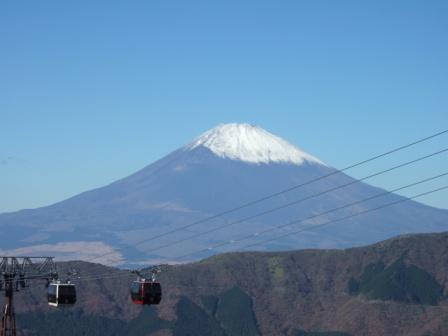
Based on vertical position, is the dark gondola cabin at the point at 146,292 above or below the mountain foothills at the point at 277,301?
below

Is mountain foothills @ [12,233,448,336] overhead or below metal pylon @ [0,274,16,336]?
overhead

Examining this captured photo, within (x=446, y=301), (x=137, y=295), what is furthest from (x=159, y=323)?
(x=137, y=295)

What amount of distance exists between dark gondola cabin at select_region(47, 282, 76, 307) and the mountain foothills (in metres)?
97.5

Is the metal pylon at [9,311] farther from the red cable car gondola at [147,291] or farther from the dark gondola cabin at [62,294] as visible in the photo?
the red cable car gondola at [147,291]

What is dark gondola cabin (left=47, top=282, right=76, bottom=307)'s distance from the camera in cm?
5962

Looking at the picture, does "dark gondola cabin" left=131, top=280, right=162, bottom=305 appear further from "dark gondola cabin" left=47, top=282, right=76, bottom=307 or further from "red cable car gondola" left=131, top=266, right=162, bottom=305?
"dark gondola cabin" left=47, top=282, right=76, bottom=307

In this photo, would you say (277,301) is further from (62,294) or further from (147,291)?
(62,294)

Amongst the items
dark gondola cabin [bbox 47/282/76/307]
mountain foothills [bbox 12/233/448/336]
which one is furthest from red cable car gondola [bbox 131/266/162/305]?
mountain foothills [bbox 12/233/448/336]

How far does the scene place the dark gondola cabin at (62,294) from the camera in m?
59.6

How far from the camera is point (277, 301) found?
183000mm

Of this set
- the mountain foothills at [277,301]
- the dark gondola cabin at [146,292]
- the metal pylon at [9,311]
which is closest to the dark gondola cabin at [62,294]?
the metal pylon at [9,311]

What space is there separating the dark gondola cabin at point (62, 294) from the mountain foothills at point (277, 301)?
9755 centimetres

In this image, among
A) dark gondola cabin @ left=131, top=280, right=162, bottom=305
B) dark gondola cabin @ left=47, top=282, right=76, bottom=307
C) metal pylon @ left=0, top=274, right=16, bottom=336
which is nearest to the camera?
metal pylon @ left=0, top=274, right=16, bottom=336

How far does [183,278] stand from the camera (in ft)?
627
